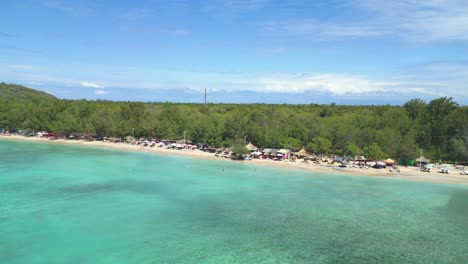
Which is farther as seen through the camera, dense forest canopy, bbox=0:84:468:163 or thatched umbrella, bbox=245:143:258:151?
thatched umbrella, bbox=245:143:258:151

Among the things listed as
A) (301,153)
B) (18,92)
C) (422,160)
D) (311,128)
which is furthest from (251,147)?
(18,92)

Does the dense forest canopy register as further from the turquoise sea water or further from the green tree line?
the turquoise sea water

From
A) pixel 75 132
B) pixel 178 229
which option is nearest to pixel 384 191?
pixel 178 229

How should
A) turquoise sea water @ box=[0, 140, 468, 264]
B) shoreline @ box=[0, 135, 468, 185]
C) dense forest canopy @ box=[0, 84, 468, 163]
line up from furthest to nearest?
dense forest canopy @ box=[0, 84, 468, 163] → shoreline @ box=[0, 135, 468, 185] → turquoise sea water @ box=[0, 140, 468, 264]

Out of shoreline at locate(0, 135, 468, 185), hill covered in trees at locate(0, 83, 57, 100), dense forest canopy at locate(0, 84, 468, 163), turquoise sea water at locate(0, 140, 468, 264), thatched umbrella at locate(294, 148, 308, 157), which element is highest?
hill covered in trees at locate(0, 83, 57, 100)

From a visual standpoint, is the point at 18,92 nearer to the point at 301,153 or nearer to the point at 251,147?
the point at 251,147

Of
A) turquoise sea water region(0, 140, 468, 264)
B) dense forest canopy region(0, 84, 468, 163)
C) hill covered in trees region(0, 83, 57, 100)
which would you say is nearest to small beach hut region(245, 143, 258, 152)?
dense forest canopy region(0, 84, 468, 163)

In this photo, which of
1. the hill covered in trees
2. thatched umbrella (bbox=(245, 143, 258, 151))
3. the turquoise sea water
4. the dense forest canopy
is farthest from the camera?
the hill covered in trees

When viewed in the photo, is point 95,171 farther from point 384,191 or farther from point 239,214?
point 384,191

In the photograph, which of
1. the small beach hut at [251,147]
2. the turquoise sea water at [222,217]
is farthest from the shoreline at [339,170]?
the small beach hut at [251,147]

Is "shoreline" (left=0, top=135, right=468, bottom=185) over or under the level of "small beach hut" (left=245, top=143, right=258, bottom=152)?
under
